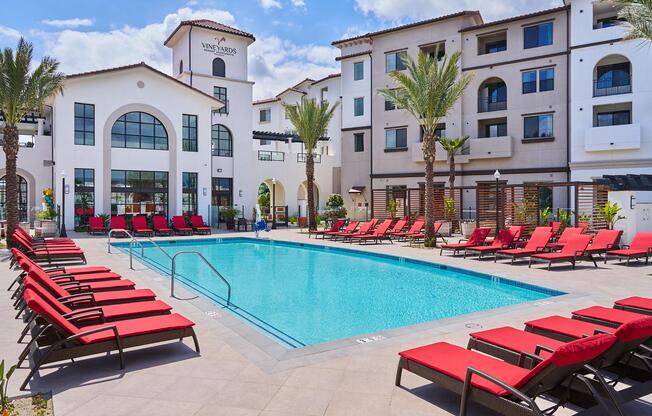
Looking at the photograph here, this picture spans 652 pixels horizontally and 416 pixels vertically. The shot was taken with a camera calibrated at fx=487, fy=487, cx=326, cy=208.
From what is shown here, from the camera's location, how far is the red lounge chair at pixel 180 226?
25.1 meters

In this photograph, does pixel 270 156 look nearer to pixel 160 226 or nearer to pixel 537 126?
pixel 160 226

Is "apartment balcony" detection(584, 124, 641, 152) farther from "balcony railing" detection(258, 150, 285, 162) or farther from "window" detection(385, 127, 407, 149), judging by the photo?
"balcony railing" detection(258, 150, 285, 162)

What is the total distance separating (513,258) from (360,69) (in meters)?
24.7

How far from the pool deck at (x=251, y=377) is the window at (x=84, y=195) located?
1926cm

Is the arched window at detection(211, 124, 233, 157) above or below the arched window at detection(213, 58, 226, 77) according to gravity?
below

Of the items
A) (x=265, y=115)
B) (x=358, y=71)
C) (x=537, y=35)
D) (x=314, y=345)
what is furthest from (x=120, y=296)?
(x=265, y=115)

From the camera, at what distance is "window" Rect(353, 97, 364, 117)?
118 ft

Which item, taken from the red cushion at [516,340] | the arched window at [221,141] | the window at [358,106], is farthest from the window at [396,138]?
the red cushion at [516,340]

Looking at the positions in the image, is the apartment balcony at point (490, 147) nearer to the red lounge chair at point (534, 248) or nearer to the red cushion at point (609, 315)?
the red lounge chair at point (534, 248)

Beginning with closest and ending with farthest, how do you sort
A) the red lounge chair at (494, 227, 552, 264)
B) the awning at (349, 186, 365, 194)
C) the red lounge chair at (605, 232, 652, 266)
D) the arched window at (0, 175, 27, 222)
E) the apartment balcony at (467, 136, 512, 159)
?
the red lounge chair at (605, 232, 652, 266), the red lounge chair at (494, 227, 552, 264), the arched window at (0, 175, 27, 222), the apartment balcony at (467, 136, 512, 159), the awning at (349, 186, 365, 194)

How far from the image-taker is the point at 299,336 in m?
7.89

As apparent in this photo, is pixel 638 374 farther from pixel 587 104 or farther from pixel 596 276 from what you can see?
pixel 587 104

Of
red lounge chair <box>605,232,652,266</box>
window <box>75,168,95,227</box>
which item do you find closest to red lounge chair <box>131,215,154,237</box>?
window <box>75,168,95,227</box>

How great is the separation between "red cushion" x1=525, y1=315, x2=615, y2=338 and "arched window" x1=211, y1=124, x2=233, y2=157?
2855 centimetres
